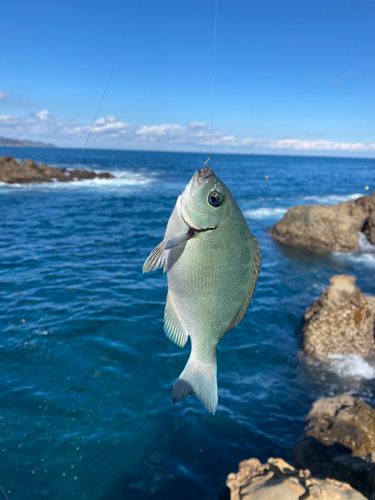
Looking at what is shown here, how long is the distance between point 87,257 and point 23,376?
7.52 metres

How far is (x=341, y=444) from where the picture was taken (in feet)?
17.3

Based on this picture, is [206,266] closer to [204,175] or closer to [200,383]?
[204,175]

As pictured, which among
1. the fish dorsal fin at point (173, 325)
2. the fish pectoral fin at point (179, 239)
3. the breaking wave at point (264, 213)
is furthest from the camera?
the breaking wave at point (264, 213)

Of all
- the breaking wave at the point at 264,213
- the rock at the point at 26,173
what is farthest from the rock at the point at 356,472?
the rock at the point at 26,173

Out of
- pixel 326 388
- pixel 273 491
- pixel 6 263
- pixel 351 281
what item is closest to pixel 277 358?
pixel 326 388

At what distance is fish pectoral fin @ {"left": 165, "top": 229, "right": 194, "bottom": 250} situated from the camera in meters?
2.19

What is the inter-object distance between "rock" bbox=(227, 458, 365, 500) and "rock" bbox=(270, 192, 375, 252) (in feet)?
50.3

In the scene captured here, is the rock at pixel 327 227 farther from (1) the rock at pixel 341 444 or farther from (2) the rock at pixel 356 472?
(2) the rock at pixel 356 472

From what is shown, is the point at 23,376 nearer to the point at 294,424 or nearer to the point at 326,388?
the point at 294,424

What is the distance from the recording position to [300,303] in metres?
11.7

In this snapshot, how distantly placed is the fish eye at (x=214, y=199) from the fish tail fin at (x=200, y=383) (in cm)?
121

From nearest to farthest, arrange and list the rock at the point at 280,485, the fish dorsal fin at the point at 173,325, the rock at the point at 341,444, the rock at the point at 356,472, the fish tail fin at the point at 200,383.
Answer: the fish tail fin at the point at 200,383 → the fish dorsal fin at the point at 173,325 → the rock at the point at 280,485 → the rock at the point at 356,472 → the rock at the point at 341,444

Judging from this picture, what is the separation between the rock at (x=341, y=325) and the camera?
340 inches

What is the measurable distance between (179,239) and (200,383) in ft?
3.63
